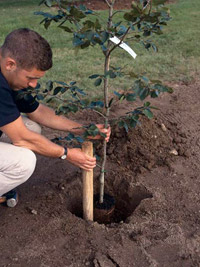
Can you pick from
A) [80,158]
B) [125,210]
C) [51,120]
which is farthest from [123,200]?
[51,120]

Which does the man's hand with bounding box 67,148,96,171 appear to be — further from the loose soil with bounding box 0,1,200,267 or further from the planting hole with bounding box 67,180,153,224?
the planting hole with bounding box 67,180,153,224

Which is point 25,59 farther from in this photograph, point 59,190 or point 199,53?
point 199,53

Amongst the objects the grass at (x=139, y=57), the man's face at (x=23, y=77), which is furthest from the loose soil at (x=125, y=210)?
the grass at (x=139, y=57)

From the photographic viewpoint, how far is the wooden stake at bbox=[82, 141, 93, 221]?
2908mm

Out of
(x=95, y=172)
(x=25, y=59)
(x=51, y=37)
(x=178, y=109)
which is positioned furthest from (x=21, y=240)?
(x=51, y=37)

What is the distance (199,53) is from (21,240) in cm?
529

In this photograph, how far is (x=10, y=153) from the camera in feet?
9.51

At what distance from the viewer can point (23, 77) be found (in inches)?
105

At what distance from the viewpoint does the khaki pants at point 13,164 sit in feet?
9.52

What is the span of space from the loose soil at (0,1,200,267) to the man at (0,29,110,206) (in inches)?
16.8

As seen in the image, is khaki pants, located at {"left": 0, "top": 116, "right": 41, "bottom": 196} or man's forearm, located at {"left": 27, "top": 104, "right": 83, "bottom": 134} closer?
khaki pants, located at {"left": 0, "top": 116, "right": 41, "bottom": 196}

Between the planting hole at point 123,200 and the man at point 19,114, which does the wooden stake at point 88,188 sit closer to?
the man at point 19,114

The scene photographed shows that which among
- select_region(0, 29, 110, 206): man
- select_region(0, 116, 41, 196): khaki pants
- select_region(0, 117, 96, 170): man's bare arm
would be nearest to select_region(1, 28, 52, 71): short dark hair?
select_region(0, 29, 110, 206): man

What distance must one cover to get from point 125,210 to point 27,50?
69.4 inches
